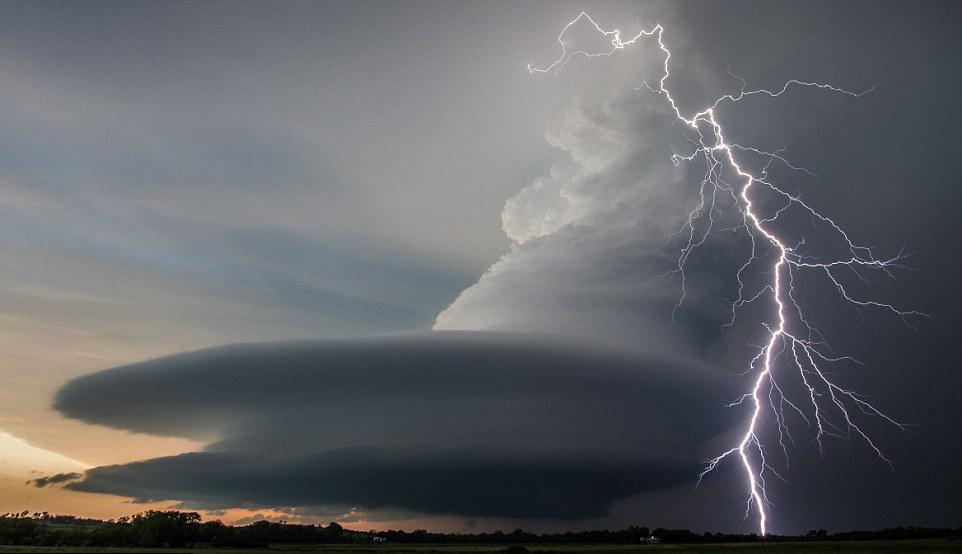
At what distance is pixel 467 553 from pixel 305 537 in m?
58.0

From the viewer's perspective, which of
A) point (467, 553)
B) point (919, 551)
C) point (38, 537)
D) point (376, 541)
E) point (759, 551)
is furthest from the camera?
point (376, 541)

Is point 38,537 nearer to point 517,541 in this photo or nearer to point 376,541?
point 376,541

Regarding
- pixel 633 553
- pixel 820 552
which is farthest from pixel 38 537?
pixel 820 552

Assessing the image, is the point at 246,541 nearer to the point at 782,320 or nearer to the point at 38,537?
the point at 38,537

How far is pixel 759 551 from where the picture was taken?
67.9m

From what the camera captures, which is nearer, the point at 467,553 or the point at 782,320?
the point at 782,320

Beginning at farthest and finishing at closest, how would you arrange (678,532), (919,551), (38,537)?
(678,532), (38,537), (919,551)

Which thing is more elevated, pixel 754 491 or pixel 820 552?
pixel 754 491

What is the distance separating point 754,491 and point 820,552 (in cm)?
1508

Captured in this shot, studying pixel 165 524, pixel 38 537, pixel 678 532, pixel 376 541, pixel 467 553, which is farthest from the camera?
pixel 376 541

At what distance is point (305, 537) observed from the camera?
120 metres

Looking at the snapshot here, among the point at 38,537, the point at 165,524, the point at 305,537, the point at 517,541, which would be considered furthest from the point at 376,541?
the point at 38,537

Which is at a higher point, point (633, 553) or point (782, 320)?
point (782, 320)

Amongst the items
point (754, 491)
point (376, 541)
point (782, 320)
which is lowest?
point (376, 541)
